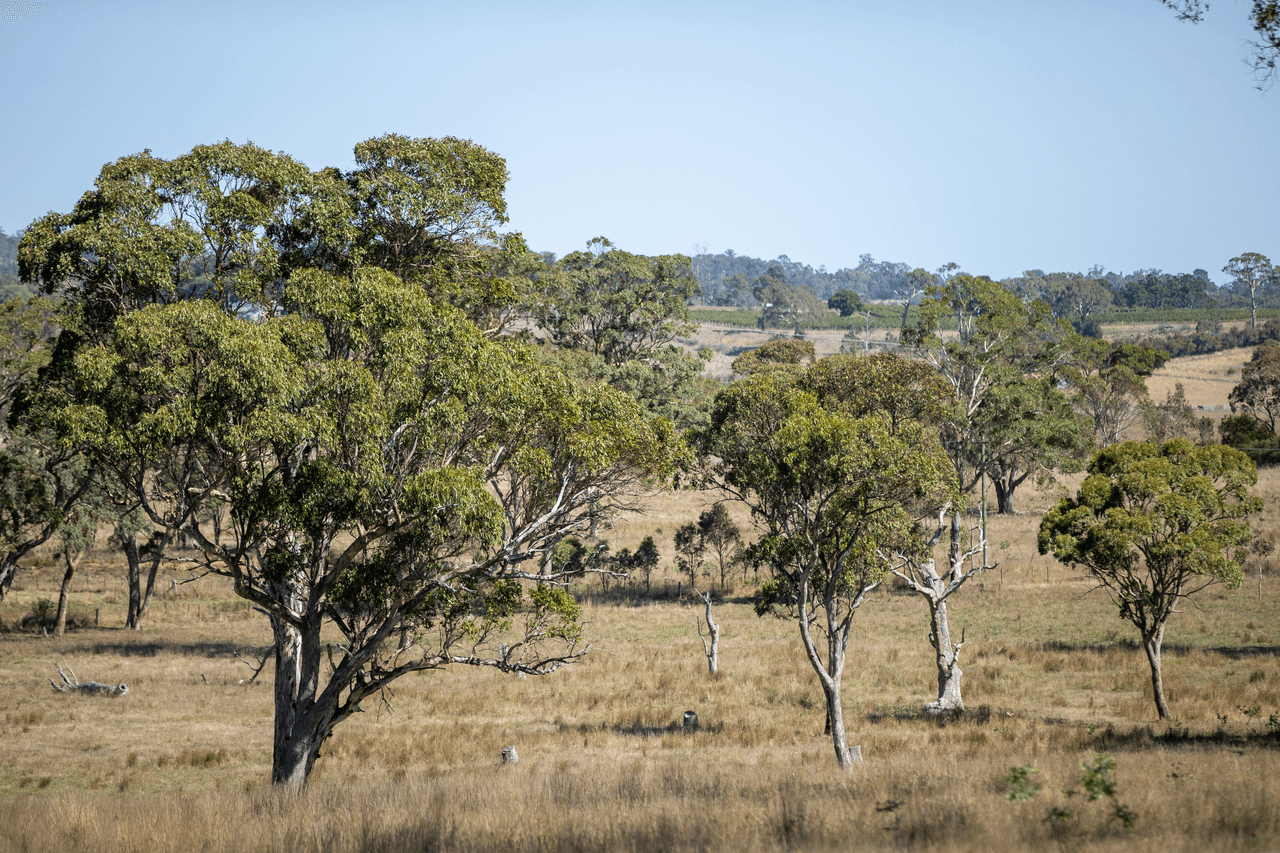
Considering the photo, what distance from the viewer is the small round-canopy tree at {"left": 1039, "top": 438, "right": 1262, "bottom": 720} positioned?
73.3 feet

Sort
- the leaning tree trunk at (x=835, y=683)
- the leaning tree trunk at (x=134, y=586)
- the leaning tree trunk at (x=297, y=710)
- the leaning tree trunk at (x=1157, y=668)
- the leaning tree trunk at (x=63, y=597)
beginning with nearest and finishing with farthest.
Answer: the leaning tree trunk at (x=297, y=710), the leaning tree trunk at (x=835, y=683), the leaning tree trunk at (x=1157, y=668), the leaning tree trunk at (x=63, y=597), the leaning tree trunk at (x=134, y=586)

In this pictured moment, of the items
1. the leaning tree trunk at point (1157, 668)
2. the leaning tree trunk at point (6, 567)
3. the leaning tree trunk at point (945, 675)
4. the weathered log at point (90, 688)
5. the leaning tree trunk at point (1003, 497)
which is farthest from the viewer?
the leaning tree trunk at point (1003, 497)

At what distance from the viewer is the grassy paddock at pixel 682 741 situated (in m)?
11.2

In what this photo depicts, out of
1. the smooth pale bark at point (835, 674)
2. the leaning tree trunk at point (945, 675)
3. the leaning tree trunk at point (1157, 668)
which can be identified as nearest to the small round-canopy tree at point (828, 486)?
the smooth pale bark at point (835, 674)

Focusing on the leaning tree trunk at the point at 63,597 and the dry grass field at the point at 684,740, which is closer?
the dry grass field at the point at 684,740

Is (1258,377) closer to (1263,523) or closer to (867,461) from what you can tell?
(1263,523)

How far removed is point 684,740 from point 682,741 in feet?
0.23

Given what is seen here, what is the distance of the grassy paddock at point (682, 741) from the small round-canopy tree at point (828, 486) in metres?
3.61

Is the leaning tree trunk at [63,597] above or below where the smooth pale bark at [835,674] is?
below

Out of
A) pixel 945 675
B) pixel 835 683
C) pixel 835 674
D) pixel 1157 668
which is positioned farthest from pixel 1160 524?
pixel 835 683

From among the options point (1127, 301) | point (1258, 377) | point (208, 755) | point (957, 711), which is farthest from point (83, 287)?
point (1127, 301)

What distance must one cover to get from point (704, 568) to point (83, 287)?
40.0m

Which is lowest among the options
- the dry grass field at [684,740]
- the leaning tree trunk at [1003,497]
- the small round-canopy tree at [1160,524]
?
the dry grass field at [684,740]

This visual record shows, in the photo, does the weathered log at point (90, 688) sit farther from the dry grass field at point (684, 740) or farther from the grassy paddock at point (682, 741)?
the grassy paddock at point (682, 741)
